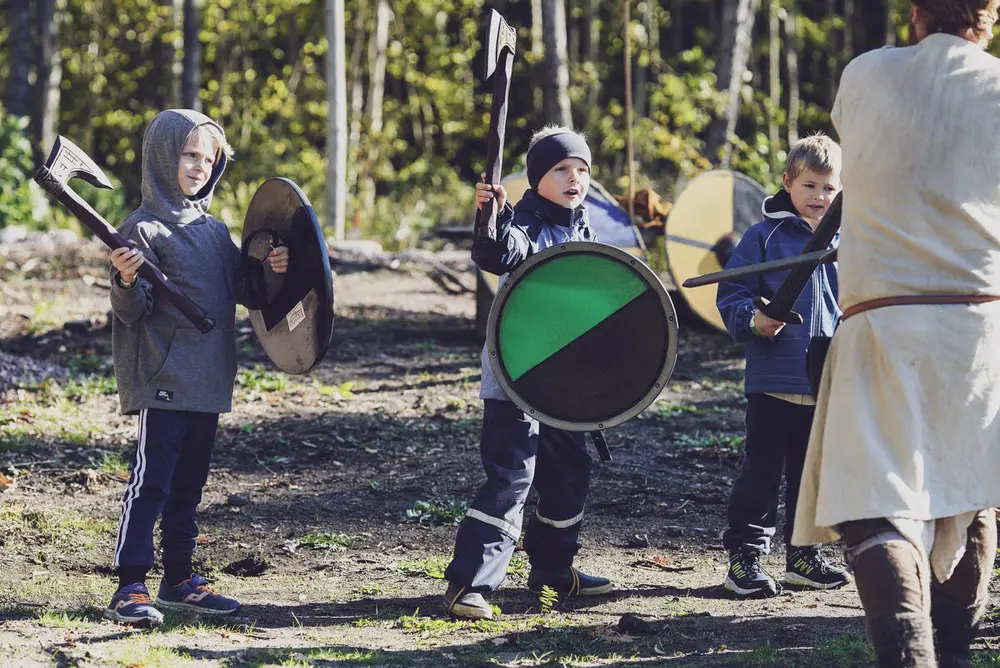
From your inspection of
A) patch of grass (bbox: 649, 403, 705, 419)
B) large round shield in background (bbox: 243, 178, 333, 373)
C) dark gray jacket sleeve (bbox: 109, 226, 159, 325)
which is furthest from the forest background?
dark gray jacket sleeve (bbox: 109, 226, 159, 325)

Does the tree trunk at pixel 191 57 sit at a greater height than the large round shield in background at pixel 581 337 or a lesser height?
greater

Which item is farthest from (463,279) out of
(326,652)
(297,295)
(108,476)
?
(326,652)

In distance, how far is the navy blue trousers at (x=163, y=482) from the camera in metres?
4.37

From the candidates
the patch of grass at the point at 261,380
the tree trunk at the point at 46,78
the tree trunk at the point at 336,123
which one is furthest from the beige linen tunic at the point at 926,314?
the tree trunk at the point at 46,78

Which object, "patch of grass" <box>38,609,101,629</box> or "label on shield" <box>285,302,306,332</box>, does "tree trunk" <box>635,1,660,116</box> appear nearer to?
"label on shield" <box>285,302,306,332</box>

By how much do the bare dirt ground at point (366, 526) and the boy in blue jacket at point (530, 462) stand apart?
0.13 metres

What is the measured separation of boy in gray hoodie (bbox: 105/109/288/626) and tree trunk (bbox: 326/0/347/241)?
9.80 metres

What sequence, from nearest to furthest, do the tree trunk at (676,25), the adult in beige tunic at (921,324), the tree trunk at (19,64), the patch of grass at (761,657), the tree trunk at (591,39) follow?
the adult in beige tunic at (921,324) → the patch of grass at (761,657) → the tree trunk at (19,64) → the tree trunk at (591,39) → the tree trunk at (676,25)

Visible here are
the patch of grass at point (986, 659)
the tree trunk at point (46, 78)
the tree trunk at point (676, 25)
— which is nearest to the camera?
the patch of grass at point (986, 659)

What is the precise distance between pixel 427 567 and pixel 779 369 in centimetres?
150

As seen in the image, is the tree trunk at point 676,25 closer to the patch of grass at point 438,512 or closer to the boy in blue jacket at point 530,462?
the patch of grass at point 438,512

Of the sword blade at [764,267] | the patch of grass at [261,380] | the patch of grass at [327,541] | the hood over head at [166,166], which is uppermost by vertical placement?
the hood over head at [166,166]

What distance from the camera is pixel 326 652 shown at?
3934 millimetres

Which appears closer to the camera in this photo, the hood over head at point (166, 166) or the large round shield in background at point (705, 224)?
the hood over head at point (166, 166)
